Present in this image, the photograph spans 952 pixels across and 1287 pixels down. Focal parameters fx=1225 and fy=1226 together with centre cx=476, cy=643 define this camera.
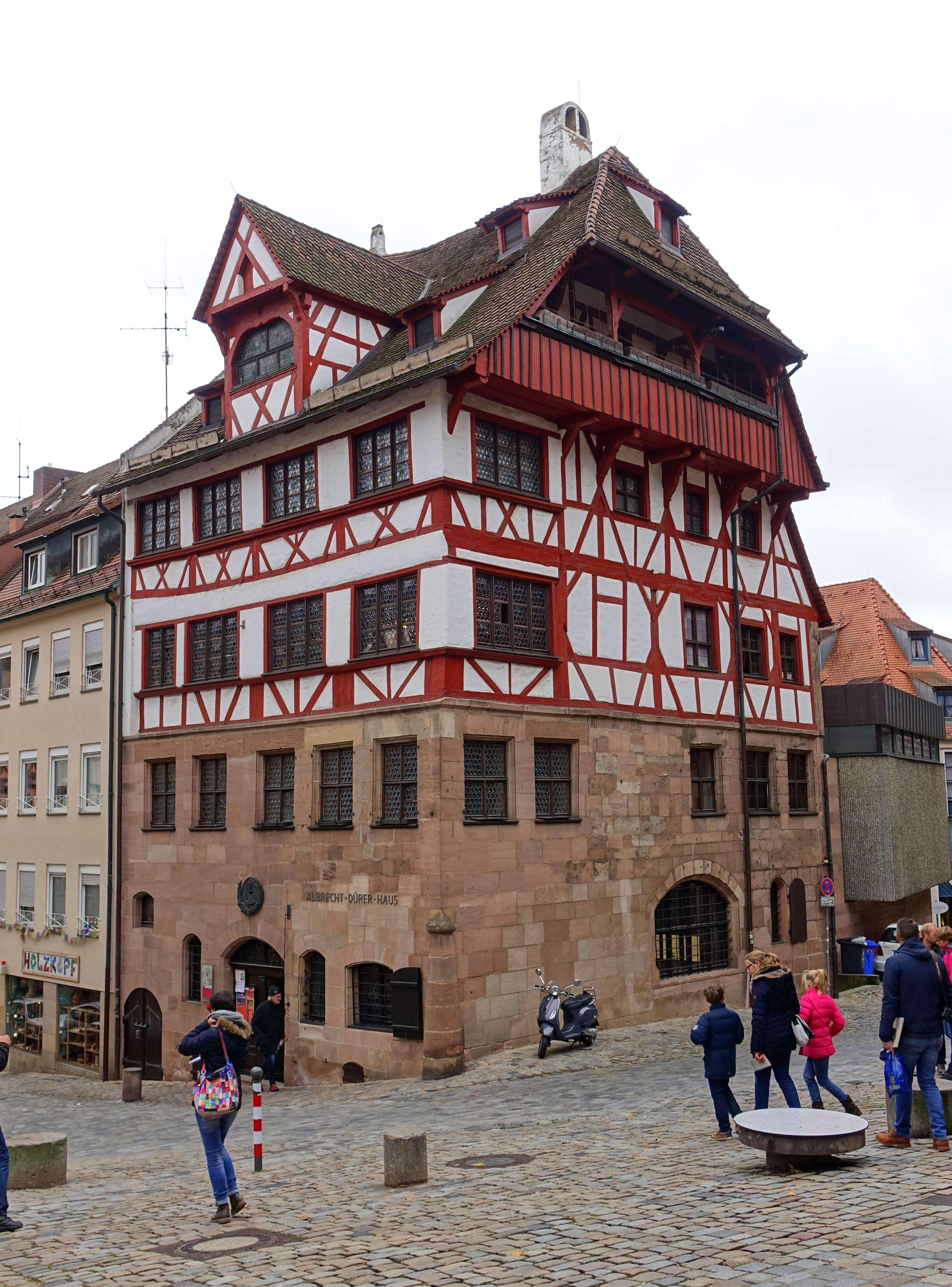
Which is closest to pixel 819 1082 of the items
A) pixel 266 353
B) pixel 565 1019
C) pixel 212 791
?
pixel 565 1019

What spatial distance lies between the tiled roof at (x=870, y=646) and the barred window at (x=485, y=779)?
21615 mm

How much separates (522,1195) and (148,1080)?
18.0 metres

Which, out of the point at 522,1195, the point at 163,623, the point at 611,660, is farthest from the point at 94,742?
the point at 522,1195

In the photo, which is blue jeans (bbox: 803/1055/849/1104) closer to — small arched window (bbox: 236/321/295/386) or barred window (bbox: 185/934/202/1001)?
barred window (bbox: 185/934/202/1001)

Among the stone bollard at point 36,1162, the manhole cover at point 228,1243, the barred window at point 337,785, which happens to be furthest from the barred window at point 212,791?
the manhole cover at point 228,1243

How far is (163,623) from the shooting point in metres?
26.6

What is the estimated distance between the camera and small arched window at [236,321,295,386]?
78.7 feet

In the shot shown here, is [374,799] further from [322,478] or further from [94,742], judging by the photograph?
[94,742]

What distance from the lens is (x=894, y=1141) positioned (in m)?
10.0

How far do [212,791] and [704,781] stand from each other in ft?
33.0

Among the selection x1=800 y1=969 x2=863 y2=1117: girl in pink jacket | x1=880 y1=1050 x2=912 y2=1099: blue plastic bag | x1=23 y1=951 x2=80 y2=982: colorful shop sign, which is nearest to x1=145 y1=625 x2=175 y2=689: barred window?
x1=23 y1=951 x2=80 y2=982: colorful shop sign

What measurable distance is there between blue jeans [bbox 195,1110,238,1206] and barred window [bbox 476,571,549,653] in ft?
38.2

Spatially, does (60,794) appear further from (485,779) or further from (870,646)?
(870,646)

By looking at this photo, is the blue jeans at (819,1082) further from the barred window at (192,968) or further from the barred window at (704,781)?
the barred window at (192,968)
